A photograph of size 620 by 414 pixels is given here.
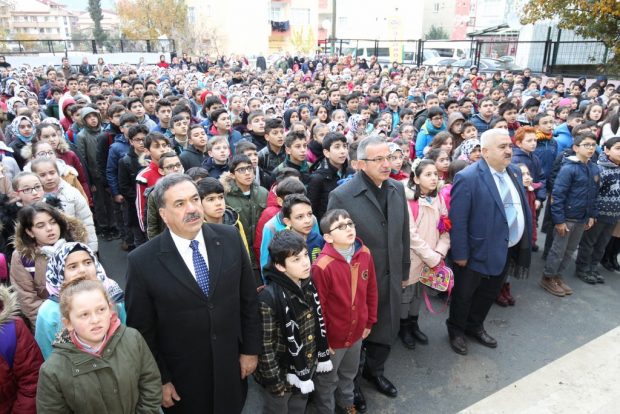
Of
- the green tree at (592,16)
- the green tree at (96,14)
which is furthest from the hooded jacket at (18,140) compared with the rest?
the green tree at (96,14)

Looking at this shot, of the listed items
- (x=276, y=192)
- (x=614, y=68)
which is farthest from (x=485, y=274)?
(x=614, y=68)

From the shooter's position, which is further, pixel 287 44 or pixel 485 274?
pixel 287 44

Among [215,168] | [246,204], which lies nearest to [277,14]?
[215,168]

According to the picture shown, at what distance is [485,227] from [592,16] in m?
11.0

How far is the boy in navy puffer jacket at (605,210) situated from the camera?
5.19m

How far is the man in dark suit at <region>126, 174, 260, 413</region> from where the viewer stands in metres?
2.36

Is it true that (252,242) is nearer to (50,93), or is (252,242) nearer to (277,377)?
(277,377)

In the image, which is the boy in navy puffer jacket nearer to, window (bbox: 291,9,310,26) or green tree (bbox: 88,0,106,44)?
window (bbox: 291,9,310,26)

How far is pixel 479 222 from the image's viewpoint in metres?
3.97

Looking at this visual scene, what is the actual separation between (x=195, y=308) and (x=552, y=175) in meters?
5.38

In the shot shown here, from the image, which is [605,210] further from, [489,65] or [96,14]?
[96,14]

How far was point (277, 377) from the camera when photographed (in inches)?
111

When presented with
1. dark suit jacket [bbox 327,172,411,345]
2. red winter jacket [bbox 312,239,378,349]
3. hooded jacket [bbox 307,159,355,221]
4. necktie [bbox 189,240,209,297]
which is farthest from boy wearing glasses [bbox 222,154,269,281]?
necktie [bbox 189,240,209,297]

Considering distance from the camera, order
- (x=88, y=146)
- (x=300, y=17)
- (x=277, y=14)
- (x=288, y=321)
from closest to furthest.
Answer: (x=288, y=321) < (x=88, y=146) < (x=277, y=14) < (x=300, y=17)
